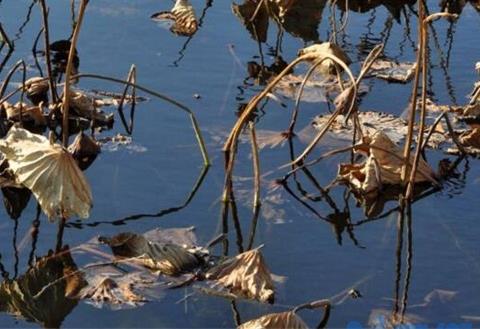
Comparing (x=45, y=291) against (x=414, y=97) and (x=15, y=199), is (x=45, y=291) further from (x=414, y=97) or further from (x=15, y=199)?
(x=414, y=97)

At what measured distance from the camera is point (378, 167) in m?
3.42

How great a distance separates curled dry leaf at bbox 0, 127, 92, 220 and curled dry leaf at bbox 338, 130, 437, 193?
86cm

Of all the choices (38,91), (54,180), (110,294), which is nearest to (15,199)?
(54,180)

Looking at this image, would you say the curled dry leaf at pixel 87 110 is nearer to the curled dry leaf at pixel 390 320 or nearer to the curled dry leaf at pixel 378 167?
the curled dry leaf at pixel 378 167

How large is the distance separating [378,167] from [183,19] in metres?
1.69

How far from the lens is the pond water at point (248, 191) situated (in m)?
2.81

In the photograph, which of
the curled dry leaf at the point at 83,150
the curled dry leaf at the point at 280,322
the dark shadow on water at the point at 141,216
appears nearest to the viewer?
the curled dry leaf at the point at 280,322

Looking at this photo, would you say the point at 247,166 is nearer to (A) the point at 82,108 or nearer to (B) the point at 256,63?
(A) the point at 82,108

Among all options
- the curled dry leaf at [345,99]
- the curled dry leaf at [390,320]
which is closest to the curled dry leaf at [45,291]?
the curled dry leaf at [390,320]

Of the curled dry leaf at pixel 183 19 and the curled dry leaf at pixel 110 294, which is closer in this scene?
the curled dry leaf at pixel 110 294

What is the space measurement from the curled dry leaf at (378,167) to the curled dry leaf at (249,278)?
27.9 inches

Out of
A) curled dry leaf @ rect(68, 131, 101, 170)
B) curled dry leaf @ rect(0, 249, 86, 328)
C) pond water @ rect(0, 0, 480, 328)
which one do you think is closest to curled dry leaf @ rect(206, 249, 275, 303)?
pond water @ rect(0, 0, 480, 328)

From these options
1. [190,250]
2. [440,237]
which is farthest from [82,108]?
[440,237]

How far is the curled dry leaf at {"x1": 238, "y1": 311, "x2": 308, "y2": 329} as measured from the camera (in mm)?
2557
